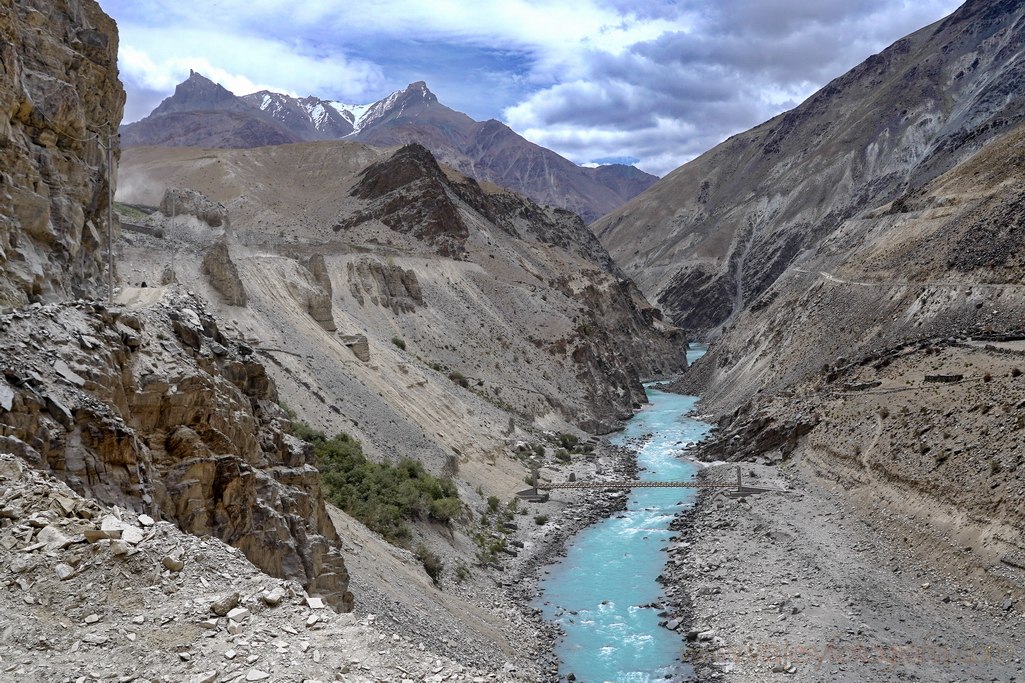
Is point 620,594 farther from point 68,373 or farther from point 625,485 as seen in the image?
point 68,373

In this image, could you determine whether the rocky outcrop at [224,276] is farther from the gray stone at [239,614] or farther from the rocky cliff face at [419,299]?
the gray stone at [239,614]

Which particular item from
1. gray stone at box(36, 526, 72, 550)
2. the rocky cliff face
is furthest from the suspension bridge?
gray stone at box(36, 526, 72, 550)

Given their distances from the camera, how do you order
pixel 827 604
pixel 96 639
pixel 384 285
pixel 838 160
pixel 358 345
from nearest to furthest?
pixel 96 639
pixel 827 604
pixel 358 345
pixel 384 285
pixel 838 160

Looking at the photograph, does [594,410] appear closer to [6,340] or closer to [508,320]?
[508,320]

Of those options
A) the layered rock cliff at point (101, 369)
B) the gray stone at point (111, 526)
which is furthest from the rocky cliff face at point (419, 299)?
the gray stone at point (111, 526)

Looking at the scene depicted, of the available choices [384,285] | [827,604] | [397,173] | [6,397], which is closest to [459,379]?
[384,285]
